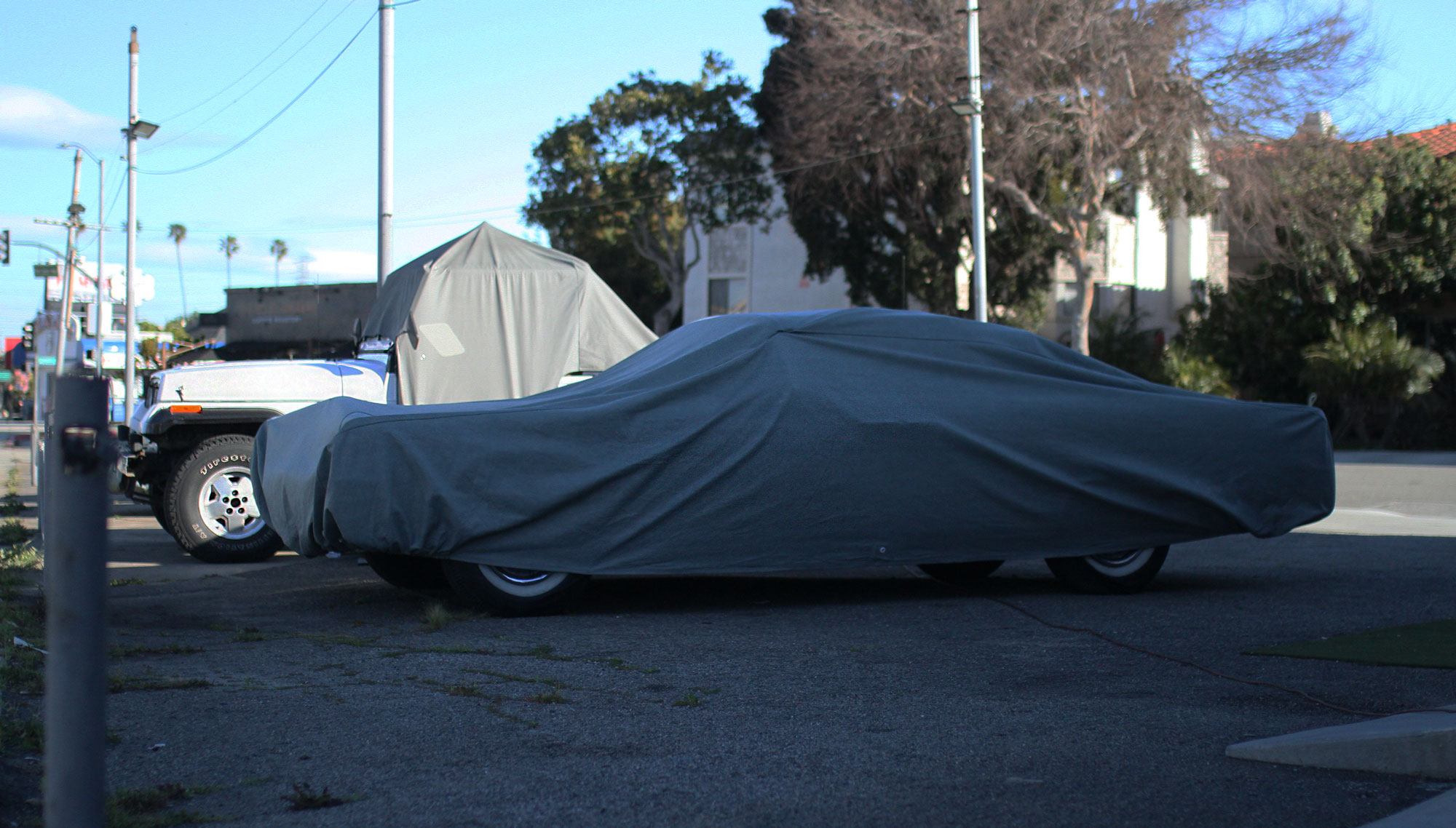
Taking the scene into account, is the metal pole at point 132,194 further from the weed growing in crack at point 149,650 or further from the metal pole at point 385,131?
the weed growing in crack at point 149,650

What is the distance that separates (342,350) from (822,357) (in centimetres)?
596

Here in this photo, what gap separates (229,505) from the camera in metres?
9.34

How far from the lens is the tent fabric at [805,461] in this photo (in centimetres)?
615

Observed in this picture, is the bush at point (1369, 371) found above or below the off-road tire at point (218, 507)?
above

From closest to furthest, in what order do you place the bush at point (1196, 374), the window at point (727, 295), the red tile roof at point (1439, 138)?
the bush at point (1196, 374)
the red tile roof at point (1439, 138)
the window at point (727, 295)

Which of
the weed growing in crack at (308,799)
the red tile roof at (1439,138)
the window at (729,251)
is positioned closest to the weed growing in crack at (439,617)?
the weed growing in crack at (308,799)

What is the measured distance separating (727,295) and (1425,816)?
1649 inches

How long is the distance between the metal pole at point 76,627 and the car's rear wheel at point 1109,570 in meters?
5.97

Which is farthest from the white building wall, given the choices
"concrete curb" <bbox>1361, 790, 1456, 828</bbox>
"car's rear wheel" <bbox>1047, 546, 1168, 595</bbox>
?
"concrete curb" <bbox>1361, 790, 1456, 828</bbox>

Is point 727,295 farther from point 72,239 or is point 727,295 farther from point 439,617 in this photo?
point 439,617

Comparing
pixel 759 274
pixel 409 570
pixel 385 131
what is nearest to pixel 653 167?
pixel 759 274

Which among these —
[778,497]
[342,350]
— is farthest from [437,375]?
[778,497]

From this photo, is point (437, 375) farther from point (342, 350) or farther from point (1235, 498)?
point (1235, 498)

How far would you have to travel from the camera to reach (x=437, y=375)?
10250 mm
